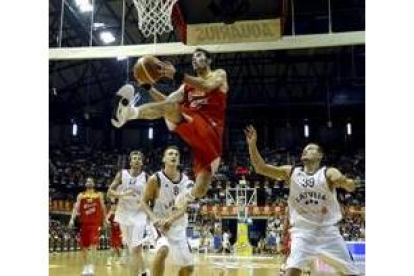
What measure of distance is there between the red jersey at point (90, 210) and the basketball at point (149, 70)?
5235 millimetres

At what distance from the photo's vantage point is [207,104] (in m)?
5.94

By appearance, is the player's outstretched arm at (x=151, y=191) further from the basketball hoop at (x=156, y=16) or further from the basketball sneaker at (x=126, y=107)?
the basketball hoop at (x=156, y=16)

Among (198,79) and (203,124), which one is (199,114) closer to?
(203,124)

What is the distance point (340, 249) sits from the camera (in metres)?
5.45

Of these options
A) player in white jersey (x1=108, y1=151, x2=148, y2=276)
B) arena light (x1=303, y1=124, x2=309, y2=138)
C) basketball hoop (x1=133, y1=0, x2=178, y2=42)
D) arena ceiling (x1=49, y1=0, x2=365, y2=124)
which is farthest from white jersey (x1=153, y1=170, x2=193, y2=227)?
arena light (x1=303, y1=124, x2=309, y2=138)

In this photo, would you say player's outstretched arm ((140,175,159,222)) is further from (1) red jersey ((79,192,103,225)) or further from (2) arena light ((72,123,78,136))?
(2) arena light ((72,123,78,136))

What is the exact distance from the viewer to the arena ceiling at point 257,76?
1847cm

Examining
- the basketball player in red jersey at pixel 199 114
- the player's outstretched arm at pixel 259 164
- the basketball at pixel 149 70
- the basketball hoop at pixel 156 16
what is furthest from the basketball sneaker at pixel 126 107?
the basketball hoop at pixel 156 16

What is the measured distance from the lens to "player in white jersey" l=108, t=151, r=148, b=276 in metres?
8.25
